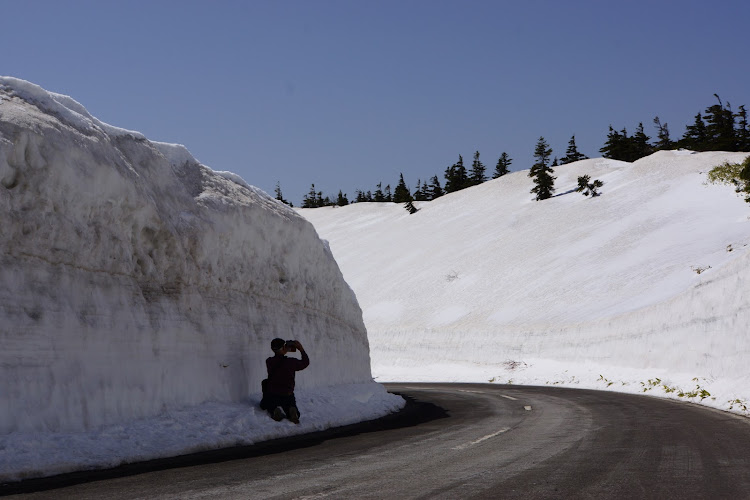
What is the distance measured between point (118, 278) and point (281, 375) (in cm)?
327

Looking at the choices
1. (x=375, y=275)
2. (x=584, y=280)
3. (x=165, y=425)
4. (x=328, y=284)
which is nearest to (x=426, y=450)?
(x=165, y=425)

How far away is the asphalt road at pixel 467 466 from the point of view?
6930 mm

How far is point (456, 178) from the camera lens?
472 ft

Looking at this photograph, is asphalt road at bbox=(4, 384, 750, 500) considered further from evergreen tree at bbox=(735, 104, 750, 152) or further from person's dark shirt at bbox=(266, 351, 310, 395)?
evergreen tree at bbox=(735, 104, 750, 152)

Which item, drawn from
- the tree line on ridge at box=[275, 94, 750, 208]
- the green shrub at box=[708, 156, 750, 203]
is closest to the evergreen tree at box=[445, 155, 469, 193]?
the tree line on ridge at box=[275, 94, 750, 208]

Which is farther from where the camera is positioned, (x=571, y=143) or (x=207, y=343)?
(x=571, y=143)

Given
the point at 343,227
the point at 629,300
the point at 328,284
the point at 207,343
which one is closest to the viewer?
the point at 207,343

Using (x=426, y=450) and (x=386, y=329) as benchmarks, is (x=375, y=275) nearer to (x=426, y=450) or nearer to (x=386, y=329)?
(x=386, y=329)

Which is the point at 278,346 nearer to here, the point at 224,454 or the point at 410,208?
the point at 224,454

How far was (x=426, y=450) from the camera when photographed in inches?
399

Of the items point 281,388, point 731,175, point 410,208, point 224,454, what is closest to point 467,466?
point 224,454

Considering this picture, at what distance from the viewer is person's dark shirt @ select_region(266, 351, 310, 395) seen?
12906 millimetres

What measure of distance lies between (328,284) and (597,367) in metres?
23.7

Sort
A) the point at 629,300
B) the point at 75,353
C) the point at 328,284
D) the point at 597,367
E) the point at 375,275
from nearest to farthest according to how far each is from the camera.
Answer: the point at 75,353 → the point at 328,284 → the point at 597,367 → the point at 629,300 → the point at 375,275
